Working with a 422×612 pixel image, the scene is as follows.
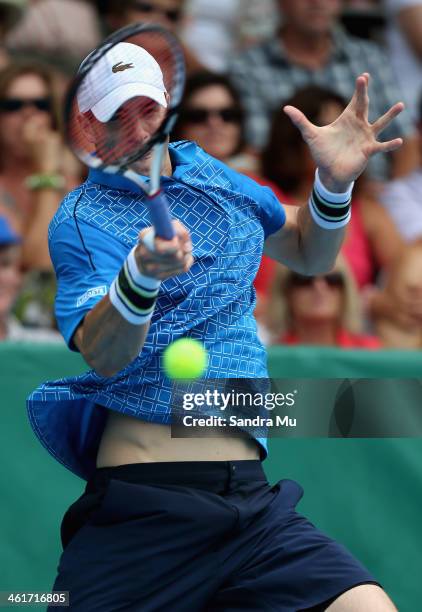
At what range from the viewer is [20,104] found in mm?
6633

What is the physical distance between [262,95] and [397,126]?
955 mm

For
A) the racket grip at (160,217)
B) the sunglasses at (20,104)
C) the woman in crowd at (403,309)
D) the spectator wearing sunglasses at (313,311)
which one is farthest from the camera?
the sunglasses at (20,104)

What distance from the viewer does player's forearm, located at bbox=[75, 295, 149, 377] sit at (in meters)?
3.02

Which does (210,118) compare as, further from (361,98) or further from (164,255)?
(164,255)

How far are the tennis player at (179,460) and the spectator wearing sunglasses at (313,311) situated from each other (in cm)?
239

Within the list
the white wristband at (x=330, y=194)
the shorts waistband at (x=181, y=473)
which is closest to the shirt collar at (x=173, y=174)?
the white wristband at (x=330, y=194)

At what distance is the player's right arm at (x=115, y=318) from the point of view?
2.83 meters

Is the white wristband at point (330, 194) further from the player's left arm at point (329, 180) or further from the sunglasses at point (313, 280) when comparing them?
the sunglasses at point (313, 280)

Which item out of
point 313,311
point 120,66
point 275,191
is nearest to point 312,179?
point 275,191

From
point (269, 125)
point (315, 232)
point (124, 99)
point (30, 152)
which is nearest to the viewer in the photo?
point (124, 99)

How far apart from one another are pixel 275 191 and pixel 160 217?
4.07m

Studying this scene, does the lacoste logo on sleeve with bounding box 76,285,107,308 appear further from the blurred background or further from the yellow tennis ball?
the blurred background

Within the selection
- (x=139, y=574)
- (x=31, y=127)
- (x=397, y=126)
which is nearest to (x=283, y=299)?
(x=31, y=127)

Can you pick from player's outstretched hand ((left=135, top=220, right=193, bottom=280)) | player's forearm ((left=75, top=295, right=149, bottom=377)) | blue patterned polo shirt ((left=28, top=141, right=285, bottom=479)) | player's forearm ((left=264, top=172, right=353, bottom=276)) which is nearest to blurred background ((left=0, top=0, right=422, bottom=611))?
player's forearm ((left=264, top=172, right=353, bottom=276))
